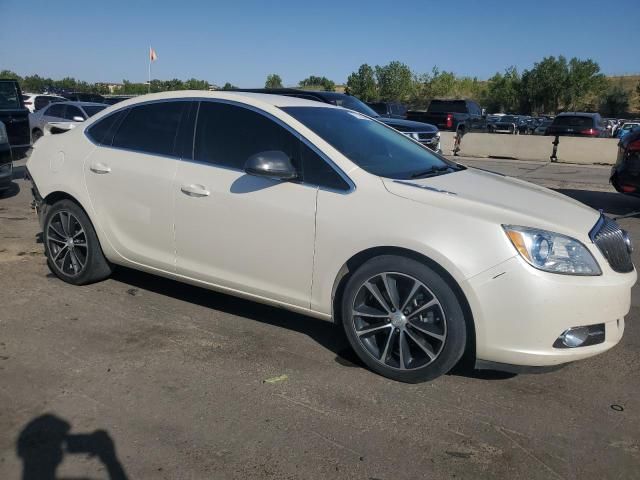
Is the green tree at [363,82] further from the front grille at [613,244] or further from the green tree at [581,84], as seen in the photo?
the front grille at [613,244]

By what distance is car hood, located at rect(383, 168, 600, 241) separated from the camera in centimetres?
327

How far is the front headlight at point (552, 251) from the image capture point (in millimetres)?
3127

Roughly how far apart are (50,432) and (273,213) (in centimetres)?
176

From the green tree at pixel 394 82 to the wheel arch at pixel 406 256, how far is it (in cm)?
7323

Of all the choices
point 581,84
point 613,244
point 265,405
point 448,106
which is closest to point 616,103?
point 581,84

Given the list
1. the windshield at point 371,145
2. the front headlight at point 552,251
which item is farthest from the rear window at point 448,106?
the front headlight at point 552,251

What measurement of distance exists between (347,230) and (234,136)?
1199mm

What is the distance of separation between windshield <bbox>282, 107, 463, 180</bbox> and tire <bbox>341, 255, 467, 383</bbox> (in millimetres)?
698

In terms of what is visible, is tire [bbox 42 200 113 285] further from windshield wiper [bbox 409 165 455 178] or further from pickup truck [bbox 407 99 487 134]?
pickup truck [bbox 407 99 487 134]

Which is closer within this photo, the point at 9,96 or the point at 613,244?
the point at 613,244

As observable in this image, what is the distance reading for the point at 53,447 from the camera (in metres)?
2.77

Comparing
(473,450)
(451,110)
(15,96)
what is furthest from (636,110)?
(473,450)

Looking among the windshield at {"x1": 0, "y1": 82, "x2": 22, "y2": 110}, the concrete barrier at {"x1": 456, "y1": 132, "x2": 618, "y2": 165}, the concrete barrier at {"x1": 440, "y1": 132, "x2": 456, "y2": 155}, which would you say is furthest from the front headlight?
the concrete barrier at {"x1": 440, "y1": 132, "x2": 456, "y2": 155}

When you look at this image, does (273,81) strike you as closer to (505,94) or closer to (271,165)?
(505,94)
